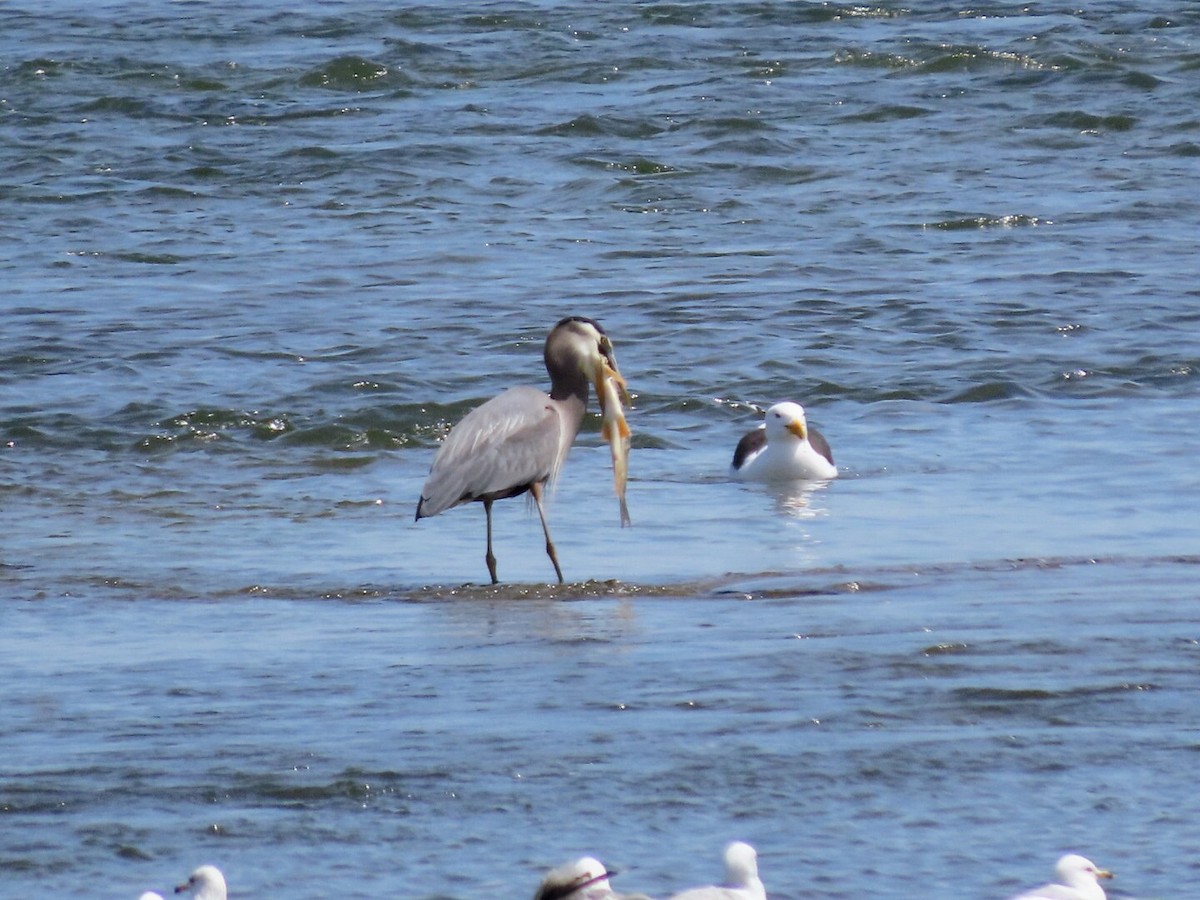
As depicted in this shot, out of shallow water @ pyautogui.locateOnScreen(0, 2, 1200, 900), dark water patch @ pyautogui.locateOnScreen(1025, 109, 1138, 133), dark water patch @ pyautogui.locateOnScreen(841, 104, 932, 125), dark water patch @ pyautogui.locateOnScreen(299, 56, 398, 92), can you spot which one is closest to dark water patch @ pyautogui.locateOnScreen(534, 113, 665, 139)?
shallow water @ pyautogui.locateOnScreen(0, 2, 1200, 900)

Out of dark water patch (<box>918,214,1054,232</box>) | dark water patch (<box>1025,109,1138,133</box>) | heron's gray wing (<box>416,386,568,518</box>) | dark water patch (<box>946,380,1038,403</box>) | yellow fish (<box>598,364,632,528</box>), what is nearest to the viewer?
heron's gray wing (<box>416,386,568,518</box>)

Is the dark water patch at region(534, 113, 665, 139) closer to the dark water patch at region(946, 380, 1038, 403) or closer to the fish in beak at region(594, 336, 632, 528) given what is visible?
the dark water patch at region(946, 380, 1038, 403)

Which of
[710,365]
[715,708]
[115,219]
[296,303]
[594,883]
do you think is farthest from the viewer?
[115,219]

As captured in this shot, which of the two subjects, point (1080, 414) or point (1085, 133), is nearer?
point (1080, 414)

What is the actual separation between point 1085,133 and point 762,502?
39.5 feet

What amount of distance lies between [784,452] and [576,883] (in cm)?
741

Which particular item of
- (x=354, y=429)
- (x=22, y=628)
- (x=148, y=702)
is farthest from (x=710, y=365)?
(x=148, y=702)

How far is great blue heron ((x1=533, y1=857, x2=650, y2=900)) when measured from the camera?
16.3 ft

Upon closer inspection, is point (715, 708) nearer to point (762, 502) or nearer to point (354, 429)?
point (762, 502)

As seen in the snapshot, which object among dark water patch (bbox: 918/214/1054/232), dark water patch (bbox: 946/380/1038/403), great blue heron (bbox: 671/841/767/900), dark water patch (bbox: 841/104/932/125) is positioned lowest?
dark water patch (bbox: 946/380/1038/403)

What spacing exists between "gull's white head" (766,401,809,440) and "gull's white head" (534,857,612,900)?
7.66 metres

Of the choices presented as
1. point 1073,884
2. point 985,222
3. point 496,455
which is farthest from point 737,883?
point 985,222

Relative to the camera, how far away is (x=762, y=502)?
1166 cm

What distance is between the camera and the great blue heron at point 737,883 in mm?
5246
